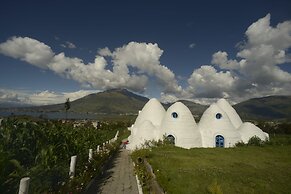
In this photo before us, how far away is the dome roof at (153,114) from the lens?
31.3 m

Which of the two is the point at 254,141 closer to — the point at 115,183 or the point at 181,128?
the point at 181,128

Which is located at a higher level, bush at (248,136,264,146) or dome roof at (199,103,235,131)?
dome roof at (199,103,235,131)

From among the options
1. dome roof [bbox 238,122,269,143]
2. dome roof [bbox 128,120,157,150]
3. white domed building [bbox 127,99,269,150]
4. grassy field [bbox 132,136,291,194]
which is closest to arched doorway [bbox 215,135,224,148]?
white domed building [bbox 127,99,269,150]

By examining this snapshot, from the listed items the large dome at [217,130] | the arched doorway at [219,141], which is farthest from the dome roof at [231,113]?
the arched doorway at [219,141]

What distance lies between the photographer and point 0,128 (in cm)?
930

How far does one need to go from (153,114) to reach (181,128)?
547 cm

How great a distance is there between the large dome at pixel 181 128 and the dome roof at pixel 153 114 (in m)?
3.24

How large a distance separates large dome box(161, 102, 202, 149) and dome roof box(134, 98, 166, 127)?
324cm

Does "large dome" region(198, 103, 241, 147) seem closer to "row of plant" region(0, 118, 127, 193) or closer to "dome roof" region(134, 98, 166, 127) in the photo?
"dome roof" region(134, 98, 166, 127)

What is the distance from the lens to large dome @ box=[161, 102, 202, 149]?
88.4 feet

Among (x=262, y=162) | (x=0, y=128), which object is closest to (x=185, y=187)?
(x=0, y=128)

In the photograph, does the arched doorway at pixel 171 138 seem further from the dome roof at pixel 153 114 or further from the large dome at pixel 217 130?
the dome roof at pixel 153 114

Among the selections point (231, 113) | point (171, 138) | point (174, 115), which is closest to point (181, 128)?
point (171, 138)

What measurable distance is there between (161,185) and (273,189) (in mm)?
5264
